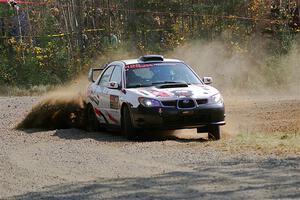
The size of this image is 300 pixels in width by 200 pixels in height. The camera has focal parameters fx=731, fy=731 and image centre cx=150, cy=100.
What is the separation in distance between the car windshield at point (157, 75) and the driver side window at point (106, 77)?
0.83m

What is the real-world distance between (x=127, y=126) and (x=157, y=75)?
138 centimetres

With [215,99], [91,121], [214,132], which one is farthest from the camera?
[91,121]

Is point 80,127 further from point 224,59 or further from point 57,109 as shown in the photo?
point 224,59

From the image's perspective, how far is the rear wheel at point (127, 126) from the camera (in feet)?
45.1

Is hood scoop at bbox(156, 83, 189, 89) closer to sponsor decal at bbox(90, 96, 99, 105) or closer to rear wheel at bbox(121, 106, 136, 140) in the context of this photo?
rear wheel at bbox(121, 106, 136, 140)

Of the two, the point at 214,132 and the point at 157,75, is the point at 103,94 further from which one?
the point at 214,132

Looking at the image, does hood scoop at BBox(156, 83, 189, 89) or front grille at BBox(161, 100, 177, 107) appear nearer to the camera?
front grille at BBox(161, 100, 177, 107)

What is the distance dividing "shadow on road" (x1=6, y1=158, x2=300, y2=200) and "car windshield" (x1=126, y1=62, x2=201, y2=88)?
4.95 m

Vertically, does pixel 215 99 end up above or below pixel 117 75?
below

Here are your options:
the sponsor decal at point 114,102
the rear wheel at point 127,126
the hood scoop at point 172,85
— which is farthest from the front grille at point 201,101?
the sponsor decal at point 114,102

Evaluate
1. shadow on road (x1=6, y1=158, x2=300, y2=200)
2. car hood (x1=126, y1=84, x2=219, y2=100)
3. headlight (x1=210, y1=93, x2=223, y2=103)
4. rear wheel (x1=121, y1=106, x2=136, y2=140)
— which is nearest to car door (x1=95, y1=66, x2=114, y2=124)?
rear wheel (x1=121, y1=106, x2=136, y2=140)

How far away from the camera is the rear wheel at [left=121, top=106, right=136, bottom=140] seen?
13742 millimetres

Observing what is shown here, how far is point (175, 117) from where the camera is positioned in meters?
13.3

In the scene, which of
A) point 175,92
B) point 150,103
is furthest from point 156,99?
point 175,92
